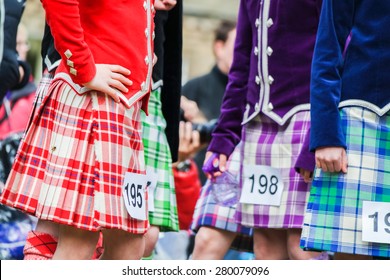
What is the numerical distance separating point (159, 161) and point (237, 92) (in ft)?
1.72

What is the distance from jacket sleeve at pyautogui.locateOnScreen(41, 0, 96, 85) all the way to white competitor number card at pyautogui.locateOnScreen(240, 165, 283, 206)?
129cm

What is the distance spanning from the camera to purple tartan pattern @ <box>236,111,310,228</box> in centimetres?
441

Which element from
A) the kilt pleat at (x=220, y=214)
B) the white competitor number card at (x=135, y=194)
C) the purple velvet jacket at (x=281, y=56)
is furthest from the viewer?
the kilt pleat at (x=220, y=214)

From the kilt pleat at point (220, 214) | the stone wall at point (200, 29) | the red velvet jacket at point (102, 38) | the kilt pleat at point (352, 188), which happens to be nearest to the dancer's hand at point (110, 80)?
the red velvet jacket at point (102, 38)

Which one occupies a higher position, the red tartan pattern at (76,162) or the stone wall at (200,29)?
the stone wall at (200,29)

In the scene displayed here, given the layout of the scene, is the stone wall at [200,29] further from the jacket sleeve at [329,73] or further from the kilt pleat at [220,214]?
the jacket sleeve at [329,73]

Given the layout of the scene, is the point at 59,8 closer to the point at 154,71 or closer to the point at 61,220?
the point at 61,220

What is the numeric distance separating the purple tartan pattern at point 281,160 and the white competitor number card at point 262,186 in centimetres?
2

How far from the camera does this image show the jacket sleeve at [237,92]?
4.82 m

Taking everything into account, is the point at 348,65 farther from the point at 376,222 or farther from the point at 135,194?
the point at 135,194

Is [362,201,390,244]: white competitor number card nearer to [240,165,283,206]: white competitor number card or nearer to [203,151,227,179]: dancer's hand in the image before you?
[240,165,283,206]: white competitor number card

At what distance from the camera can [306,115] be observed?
14.4 ft

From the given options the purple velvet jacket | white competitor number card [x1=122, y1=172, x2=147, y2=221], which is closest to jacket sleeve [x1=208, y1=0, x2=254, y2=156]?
the purple velvet jacket
